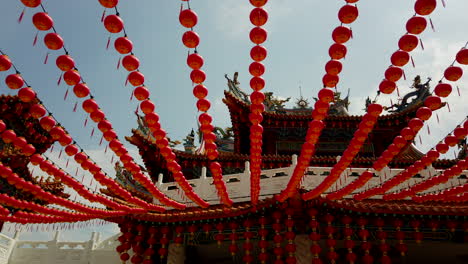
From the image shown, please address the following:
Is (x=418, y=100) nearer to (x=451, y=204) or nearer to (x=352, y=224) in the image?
(x=451, y=204)

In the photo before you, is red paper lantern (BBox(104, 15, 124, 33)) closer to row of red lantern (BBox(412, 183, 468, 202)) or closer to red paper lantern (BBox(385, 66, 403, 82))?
red paper lantern (BBox(385, 66, 403, 82))

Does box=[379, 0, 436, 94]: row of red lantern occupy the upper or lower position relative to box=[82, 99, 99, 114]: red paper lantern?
upper

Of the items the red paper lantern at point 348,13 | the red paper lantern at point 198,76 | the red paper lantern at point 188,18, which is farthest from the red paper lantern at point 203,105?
the red paper lantern at point 348,13

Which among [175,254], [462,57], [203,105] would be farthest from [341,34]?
[175,254]

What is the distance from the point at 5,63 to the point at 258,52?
2.62m

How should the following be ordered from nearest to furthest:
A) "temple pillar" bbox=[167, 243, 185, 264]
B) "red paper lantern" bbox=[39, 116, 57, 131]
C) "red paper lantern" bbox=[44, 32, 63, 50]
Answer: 1. "red paper lantern" bbox=[44, 32, 63, 50]
2. "red paper lantern" bbox=[39, 116, 57, 131]
3. "temple pillar" bbox=[167, 243, 185, 264]

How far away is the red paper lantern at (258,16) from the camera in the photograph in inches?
126

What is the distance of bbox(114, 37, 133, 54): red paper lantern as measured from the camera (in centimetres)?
350

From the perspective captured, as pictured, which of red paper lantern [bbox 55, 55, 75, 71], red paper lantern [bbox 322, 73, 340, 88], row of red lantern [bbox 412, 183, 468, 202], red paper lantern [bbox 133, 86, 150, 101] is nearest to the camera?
red paper lantern [bbox 55, 55, 75, 71]

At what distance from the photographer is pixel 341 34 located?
3316 mm

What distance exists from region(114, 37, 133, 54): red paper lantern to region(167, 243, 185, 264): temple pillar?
18.8ft

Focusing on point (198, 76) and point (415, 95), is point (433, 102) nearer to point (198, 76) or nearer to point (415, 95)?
point (198, 76)

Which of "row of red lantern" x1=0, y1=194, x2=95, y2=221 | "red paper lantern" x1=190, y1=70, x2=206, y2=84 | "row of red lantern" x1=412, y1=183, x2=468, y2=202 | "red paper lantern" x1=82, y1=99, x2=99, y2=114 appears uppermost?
"red paper lantern" x1=190, y1=70, x2=206, y2=84

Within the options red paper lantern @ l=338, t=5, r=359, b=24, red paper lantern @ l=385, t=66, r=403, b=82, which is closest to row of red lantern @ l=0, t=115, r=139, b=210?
red paper lantern @ l=338, t=5, r=359, b=24
